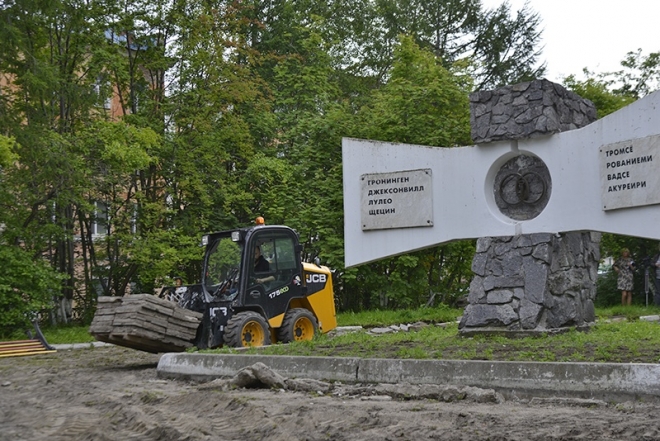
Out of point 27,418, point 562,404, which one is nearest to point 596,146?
point 562,404

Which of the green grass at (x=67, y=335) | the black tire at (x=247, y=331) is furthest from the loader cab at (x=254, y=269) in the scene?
the green grass at (x=67, y=335)

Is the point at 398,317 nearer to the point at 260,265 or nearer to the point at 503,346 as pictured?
the point at 260,265

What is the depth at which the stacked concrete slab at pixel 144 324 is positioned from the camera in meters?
12.4

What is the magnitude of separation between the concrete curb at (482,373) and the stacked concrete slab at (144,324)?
138 centimetres

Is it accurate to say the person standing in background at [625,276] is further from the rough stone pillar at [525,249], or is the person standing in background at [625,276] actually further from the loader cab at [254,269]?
the loader cab at [254,269]

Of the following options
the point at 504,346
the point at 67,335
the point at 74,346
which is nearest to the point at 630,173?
the point at 504,346

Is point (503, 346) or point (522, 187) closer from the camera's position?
point (503, 346)

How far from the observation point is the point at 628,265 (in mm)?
22578

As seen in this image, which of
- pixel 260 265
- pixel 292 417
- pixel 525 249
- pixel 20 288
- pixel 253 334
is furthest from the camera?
pixel 20 288

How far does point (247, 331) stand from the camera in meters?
13.7

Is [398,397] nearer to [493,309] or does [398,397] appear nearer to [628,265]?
[493,309]

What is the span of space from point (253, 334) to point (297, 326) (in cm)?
135

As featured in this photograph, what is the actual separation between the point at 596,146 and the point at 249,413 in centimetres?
611

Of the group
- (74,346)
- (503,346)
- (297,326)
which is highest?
(297,326)
